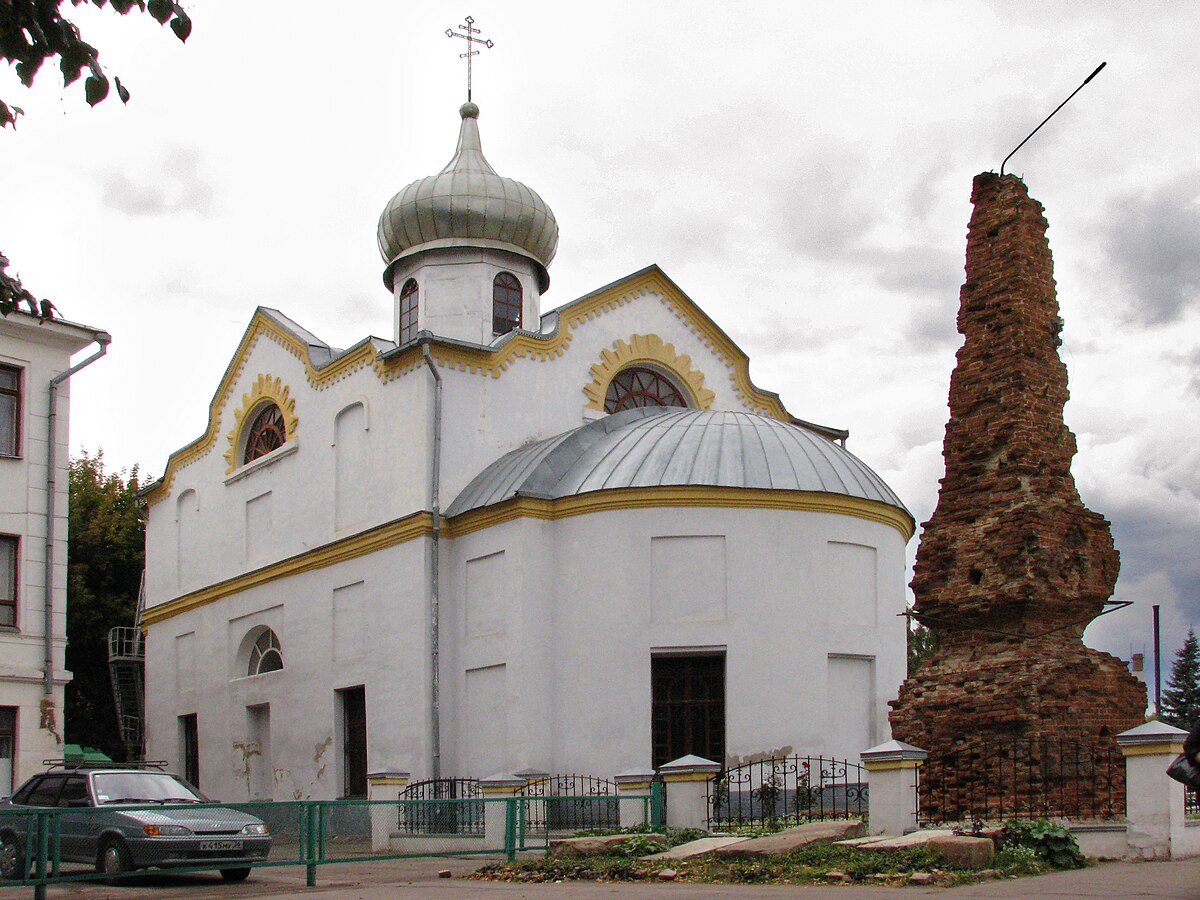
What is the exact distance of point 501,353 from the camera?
25188 mm

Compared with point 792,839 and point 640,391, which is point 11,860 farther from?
point 640,391

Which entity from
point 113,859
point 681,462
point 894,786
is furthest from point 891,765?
point 681,462

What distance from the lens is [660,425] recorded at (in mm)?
24172

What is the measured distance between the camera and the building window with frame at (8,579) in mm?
19750

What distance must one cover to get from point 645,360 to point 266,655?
9.37 m

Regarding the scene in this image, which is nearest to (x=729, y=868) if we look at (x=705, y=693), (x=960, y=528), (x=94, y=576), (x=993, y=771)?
(x=993, y=771)

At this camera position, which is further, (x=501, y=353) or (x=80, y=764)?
(x=501, y=353)

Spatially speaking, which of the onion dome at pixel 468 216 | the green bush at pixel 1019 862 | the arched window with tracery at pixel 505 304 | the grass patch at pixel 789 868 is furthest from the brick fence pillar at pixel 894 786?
the onion dome at pixel 468 216

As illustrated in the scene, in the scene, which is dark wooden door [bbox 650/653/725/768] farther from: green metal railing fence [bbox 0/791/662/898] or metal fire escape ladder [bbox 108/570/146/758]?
metal fire escape ladder [bbox 108/570/146/758]

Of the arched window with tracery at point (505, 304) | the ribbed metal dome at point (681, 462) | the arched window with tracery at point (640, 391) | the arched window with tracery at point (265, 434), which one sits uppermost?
the arched window with tracery at point (505, 304)

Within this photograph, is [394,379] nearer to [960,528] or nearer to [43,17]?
[960,528]

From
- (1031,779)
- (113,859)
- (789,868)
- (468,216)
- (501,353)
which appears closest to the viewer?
(789,868)

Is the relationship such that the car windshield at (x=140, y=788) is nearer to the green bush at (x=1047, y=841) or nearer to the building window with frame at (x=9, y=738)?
the building window with frame at (x=9, y=738)

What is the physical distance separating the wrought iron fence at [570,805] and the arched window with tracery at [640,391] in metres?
7.89
